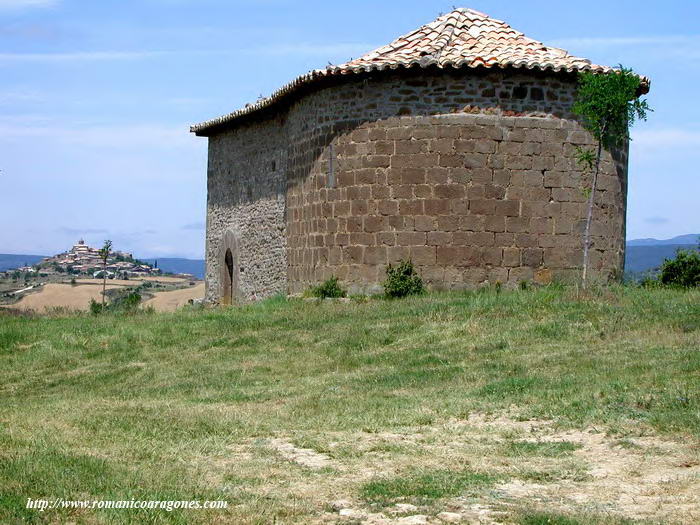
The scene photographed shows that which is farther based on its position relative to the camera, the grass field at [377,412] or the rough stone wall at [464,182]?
the rough stone wall at [464,182]

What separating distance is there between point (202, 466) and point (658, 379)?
4.99 metres

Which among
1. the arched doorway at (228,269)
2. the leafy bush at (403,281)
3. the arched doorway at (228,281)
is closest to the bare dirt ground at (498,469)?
the leafy bush at (403,281)

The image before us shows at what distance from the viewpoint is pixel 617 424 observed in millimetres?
8789

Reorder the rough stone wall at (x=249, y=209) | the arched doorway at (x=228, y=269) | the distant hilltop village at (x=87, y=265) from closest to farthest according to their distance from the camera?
the rough stone wall at (x=249, y=209)
the arched doorway at (x=228, y=269)
the distant hilltop village at (x=87, y=265)

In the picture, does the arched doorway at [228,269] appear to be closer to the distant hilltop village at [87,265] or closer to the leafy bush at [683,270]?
the leafy bush at [683,270]

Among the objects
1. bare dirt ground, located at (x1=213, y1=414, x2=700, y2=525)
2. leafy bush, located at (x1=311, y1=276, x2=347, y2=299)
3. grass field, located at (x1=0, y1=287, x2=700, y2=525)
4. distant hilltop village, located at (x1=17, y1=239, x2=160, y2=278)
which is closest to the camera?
bare dirt ground, located at (x1=213, y1=414, x2=700, y2=525)

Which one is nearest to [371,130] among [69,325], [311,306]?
[311,306]

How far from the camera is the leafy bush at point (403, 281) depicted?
1739cm

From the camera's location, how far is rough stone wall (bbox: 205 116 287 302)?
72.3 ft

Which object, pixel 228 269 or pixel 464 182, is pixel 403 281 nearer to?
pixel 464 182

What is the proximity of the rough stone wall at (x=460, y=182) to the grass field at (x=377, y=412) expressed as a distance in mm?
1023

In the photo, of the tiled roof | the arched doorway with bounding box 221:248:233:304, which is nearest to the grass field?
the tiled roof

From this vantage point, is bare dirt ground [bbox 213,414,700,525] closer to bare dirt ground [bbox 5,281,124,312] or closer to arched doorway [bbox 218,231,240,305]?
arched doorway [bbox 218,231,240,305]

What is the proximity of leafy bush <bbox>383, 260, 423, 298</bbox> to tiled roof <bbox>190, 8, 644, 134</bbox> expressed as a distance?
3520 millimetres
